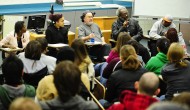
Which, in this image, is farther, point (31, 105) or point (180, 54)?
point (180, 54)

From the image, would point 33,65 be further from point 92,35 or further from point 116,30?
point 116,30

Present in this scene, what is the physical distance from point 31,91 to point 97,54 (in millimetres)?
3664

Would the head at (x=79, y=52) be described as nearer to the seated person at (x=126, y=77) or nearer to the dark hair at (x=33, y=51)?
the dark hair at (x=33, y=51)

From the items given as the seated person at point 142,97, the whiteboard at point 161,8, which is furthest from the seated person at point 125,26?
the seated person at point 142,97

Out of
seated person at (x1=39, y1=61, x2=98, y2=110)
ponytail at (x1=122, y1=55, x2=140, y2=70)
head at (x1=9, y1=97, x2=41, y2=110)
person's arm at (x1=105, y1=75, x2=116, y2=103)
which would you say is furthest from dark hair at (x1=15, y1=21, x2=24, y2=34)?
head at (x1=9, y1=97, x2=41, y2=110)

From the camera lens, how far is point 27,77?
3.95 meters

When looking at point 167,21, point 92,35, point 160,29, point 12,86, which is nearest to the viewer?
point 12,86

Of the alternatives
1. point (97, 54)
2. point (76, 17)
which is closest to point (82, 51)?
point (97, 54)

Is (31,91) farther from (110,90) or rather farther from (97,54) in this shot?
(97,54)

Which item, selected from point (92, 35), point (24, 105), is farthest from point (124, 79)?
point (92, 35)

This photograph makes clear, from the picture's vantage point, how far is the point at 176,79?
12.3 feet

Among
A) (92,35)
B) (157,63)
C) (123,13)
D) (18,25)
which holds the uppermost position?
(123,13)

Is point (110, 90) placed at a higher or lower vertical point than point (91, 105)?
lower

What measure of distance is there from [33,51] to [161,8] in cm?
573
